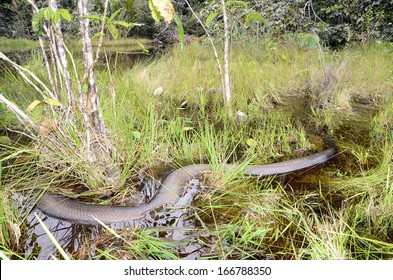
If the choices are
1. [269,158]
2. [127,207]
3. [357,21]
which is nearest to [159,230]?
[127,207]

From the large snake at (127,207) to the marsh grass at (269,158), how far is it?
11 cm

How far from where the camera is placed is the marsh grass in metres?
1.34

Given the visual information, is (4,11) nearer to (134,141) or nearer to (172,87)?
(172,87)

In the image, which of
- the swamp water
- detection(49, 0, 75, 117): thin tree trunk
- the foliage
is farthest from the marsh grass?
the foliage

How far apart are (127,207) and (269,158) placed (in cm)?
124

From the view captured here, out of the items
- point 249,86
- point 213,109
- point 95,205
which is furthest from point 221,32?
point 95,205

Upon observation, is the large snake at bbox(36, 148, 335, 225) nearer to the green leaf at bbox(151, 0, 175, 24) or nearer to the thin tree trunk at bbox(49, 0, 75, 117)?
the thin tree trunk at bbox(49, 0, 75, 117)

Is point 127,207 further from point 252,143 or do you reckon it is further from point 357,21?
point 357,21

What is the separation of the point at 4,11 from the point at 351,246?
18.6 meters

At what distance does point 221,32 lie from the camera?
603 centimetres

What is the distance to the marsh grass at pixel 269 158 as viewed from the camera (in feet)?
4.41

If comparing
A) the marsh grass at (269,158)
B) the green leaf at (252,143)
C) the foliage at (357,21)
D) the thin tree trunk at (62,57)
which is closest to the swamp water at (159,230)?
the marsh grass at (269,158)

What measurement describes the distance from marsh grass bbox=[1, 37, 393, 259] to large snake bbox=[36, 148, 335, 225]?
0.11m

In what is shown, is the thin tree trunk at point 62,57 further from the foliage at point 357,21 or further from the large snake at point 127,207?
the foliage at point 357,21
